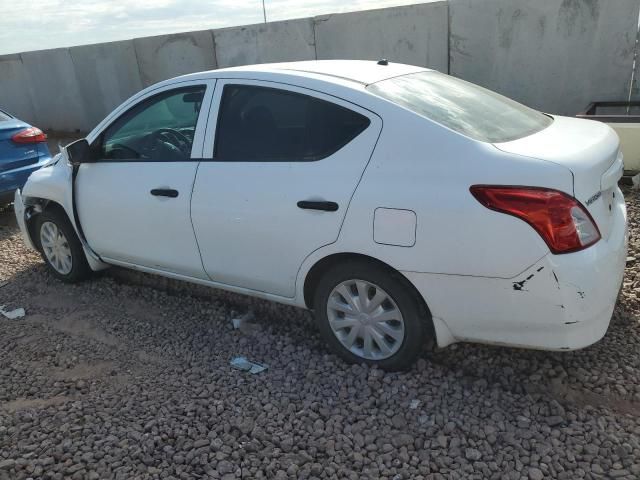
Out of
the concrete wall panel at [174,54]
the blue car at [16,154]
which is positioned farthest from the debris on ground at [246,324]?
the concrete wall panel at [174,54]

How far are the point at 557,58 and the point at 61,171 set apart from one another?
258 inches

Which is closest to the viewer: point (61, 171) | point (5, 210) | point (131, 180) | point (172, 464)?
point (172, 464)

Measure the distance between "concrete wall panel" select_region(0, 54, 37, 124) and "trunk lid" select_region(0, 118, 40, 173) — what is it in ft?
30.5

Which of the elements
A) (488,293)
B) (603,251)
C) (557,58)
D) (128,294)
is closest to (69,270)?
(128,294)

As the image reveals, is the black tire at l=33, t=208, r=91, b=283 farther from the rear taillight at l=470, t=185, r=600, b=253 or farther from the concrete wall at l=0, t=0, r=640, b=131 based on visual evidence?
the concrete wall at l=0, t=0, r=640, b=131

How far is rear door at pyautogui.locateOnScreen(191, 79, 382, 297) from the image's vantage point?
2928 millimetres

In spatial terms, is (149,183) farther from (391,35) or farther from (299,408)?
(391,35)

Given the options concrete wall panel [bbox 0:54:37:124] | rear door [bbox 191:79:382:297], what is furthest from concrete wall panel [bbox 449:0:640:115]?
concrete wall panel [bbox 0:54:37:124]

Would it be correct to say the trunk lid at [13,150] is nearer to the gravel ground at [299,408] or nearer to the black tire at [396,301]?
the gravel ground at [299,408]

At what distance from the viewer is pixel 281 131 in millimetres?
3215

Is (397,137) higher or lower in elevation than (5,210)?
higher

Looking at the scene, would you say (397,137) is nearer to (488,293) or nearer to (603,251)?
(488,293)

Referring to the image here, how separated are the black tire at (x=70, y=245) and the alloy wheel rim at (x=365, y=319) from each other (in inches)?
97.7

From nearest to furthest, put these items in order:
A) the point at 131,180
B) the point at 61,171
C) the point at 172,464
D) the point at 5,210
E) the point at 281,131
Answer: the point at 172,464 → the point at 281,131 → the point at 131,180 → the point at 61,171 → the point at 5,210
